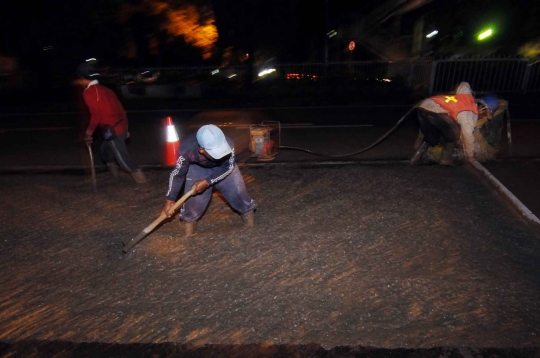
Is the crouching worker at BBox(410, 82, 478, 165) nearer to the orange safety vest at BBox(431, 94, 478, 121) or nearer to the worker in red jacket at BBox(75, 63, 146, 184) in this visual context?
the orange safety vest at BBox(431, 94, 478, 121)

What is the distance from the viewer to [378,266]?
385 cm

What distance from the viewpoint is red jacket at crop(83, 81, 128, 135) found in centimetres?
535

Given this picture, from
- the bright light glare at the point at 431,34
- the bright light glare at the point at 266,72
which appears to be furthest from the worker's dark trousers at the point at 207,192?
the bright light glare at the point at 431,34

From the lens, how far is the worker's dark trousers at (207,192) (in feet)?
13.5

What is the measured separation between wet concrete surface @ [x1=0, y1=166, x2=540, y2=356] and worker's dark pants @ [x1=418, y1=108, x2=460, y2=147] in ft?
2.53

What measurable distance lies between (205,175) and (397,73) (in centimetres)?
1428

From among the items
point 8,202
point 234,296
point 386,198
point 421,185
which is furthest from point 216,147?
point 8,202

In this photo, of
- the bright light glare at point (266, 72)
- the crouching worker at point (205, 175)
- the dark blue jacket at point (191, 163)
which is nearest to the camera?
the crouching worker at point (205, 175)

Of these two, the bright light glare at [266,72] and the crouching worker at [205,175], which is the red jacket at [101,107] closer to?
the crouching worker at [205,175]

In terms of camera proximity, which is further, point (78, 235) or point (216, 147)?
point (78, 235)

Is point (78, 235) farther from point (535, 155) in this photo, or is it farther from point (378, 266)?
point (535, 155)

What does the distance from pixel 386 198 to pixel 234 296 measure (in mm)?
2762

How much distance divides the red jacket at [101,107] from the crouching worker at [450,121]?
453 cm

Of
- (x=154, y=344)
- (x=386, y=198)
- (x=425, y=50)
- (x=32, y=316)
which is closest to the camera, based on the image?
(x=154, y=344)
